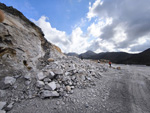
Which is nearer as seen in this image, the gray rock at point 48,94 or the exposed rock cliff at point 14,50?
the gray rock at point 48,94

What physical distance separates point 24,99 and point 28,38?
4.88 meters

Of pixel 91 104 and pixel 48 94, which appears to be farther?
pixel 48 94

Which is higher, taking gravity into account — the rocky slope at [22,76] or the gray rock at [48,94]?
the rocky slope at [22,76]

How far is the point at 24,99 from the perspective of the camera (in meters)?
2.80

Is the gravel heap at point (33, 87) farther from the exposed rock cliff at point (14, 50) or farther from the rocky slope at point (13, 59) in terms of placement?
the exposed rock cliff at point (14, 50)

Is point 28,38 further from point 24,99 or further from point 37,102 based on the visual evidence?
point 37,102

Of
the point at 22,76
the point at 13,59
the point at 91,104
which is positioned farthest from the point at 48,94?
the point at 13,59

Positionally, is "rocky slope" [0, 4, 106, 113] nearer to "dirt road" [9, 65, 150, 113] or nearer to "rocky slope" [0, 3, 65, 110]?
"rocky slope" [0, 3, 65, 110]

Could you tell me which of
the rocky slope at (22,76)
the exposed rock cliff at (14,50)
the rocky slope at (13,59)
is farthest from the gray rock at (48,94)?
the exposed rock cliff at (14,50)

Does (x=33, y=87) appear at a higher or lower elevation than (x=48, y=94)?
higher

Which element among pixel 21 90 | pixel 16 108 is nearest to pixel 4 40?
pixel 21 90

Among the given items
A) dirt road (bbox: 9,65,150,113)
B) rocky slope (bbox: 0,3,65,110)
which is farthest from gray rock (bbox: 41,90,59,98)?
rocky slope (bbox: 0,3,65,110)

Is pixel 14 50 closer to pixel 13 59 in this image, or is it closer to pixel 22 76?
pixel 13 59

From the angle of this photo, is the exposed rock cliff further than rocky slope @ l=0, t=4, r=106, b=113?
Yes
